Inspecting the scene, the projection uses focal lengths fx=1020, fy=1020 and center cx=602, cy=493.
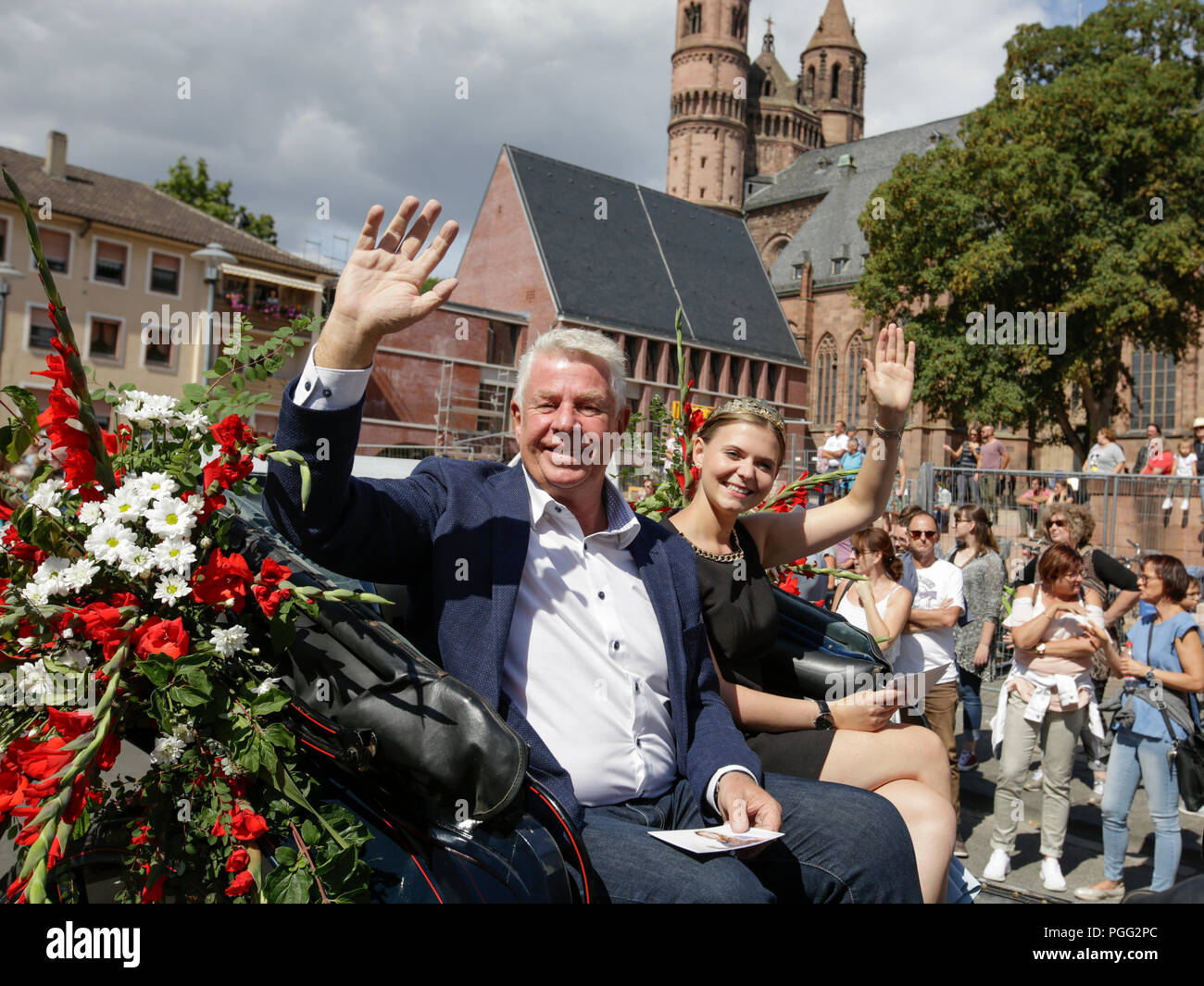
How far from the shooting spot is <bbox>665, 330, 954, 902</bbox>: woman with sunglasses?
3.15m

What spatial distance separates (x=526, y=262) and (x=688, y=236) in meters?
12.7

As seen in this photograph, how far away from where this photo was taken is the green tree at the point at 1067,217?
29.2 metres

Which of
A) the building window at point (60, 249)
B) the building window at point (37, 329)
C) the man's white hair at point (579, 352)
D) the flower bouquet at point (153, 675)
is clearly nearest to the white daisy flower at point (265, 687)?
the flower bouquet at point (153, 675)

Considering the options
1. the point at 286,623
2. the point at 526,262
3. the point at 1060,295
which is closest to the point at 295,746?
the point at 286,623

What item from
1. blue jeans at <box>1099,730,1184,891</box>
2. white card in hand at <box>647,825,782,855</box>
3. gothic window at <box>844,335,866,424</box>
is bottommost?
blue jeans at <box>1099,730,1184,891</box>

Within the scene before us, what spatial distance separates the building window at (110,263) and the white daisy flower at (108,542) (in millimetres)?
40868

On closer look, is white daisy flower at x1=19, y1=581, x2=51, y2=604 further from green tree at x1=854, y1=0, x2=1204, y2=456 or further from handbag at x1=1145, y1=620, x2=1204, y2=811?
green tree at x1=854, y1=0, x2=1204, y2=456

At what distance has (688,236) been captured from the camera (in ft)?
193

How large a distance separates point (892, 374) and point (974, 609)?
16.8 feet

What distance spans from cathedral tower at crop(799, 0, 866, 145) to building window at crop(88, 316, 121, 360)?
204 ft

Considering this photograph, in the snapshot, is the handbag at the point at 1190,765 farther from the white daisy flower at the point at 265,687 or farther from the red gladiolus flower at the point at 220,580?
the red gladiolus flower at the point at 220,580

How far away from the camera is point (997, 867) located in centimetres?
626

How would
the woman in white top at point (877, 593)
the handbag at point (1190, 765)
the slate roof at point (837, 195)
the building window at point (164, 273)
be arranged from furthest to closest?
the slate roof at point (837, 195), the building window at point (164, 273), the woman in white top at point (877, 593), the handbag at point (1190, 765)

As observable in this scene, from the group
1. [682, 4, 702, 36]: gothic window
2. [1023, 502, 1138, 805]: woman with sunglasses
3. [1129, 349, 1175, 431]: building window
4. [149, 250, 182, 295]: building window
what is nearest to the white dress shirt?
[1023, 502, 1138, 805]: woman with sunglasses
